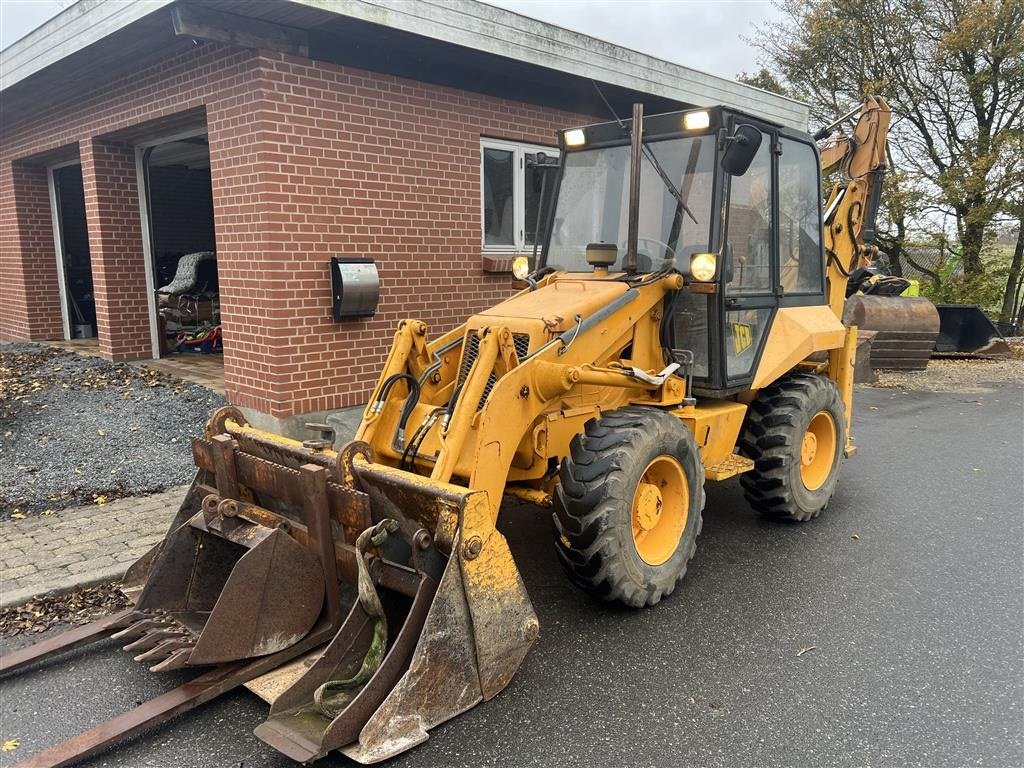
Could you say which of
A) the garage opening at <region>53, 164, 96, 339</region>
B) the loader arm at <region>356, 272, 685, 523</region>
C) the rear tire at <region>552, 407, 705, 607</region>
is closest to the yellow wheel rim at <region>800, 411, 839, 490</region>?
the loader arm at <region>356, 272, 685, 523</region>

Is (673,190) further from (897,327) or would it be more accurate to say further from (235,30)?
(897,327)

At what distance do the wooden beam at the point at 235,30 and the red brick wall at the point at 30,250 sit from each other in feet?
20.0

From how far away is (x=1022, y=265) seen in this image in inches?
647

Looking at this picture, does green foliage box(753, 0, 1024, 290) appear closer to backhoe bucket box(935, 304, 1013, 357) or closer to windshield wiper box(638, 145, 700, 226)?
backhoe bucket box(935, 304, 1013, 357)

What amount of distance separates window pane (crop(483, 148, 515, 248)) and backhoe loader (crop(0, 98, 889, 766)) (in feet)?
9.90

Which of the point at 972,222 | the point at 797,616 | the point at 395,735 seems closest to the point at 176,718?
the point at 395,735

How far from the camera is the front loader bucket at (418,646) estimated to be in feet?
8.71

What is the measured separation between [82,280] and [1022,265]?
60.6 ft

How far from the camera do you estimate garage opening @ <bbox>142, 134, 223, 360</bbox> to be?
998cm

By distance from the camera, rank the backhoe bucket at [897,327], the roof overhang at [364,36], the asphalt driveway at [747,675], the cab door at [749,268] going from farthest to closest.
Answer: the backhoe bucket at [897,327] < the roof overhang at [364,36] < the cab door at [749,268] < the asphalt driveway at [747,675]

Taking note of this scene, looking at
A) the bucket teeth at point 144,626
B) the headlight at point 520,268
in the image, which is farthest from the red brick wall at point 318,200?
the bucket teeth at point 144,626

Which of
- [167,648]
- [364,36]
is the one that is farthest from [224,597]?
[364,36]

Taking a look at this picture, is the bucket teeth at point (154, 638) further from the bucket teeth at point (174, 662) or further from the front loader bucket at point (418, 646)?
the front loader bucket at point (418, 646)

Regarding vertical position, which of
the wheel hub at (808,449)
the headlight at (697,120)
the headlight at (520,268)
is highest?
the headlight at (697,120)
